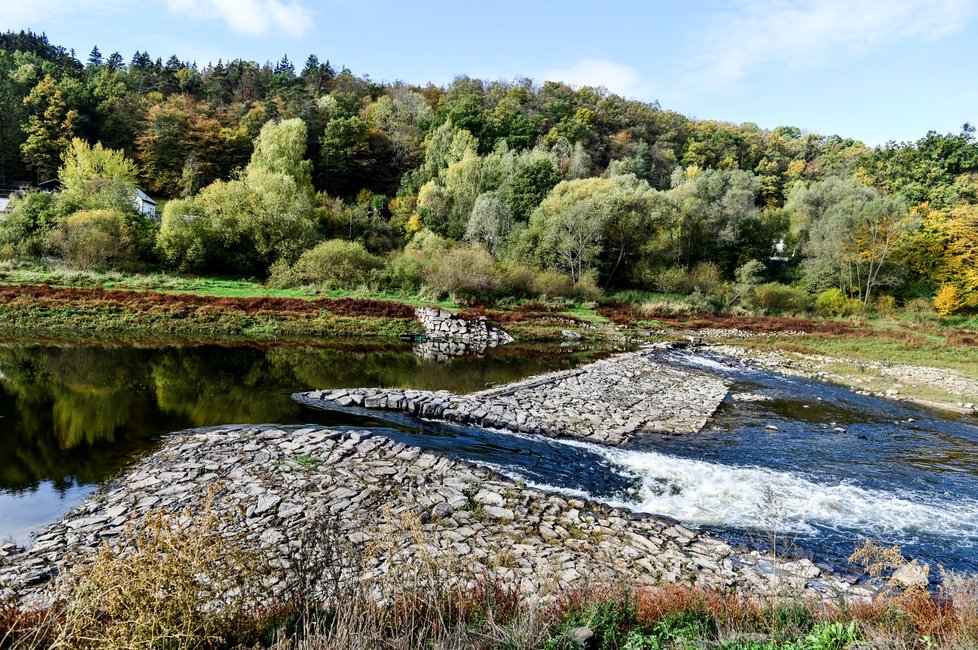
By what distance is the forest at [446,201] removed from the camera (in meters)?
41.2

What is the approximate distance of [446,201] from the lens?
55688 mm

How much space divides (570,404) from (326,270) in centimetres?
3022

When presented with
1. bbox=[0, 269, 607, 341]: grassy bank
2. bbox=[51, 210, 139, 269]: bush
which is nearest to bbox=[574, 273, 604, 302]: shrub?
bbox=[0, 269, 607, 341]: grassy bank

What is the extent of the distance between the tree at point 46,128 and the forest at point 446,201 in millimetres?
217

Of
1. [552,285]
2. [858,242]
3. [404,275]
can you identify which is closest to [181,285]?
[404,275]

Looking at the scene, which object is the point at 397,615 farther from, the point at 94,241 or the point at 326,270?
the point at 94,241

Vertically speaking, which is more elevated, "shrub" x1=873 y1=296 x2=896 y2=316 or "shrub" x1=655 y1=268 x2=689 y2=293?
"shrub" x1=655 y1=268 x2=689 y2=293

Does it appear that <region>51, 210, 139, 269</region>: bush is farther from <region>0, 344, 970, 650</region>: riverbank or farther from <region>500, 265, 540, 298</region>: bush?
<region>0, 344, 970, 650</region>: riverbank

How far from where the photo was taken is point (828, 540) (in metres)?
8.06

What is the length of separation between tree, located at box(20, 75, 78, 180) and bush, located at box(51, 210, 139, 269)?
32062 millimetres

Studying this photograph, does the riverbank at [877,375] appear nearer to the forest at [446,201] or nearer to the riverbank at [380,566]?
the forest at [446,201]

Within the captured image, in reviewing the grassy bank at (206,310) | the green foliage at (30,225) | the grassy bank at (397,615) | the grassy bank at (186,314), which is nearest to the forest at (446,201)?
the green foliage at (30,225)

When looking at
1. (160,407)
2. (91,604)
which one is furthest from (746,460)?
(160,407)

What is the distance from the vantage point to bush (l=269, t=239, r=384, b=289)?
39594 mm
